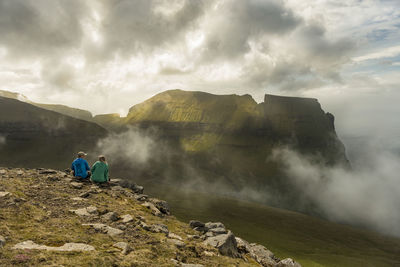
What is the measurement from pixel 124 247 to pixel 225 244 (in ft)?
24.3

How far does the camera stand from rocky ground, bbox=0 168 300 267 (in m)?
10.8

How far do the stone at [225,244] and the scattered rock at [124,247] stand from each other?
6510 millimetres

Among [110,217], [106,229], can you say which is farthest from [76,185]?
[106,229]

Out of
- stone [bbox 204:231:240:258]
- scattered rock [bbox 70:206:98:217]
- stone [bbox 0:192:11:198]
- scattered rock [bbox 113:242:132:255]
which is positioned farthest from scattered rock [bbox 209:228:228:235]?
stone [bbox 0:192:11:198]

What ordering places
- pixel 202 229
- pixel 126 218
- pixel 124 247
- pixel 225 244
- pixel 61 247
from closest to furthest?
pixel 61 247 → pixel 124 247 → pixel 225 244 → pixel 126 218 → pixel 202 229

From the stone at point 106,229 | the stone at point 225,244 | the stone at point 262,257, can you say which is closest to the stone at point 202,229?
the stone at point 225,244

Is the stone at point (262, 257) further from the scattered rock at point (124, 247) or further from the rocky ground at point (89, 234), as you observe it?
the scattered rock at point (124, 247)

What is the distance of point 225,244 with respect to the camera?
17.1m

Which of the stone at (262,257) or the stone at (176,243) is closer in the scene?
the stone at (176,243)

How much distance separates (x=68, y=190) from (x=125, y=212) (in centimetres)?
653

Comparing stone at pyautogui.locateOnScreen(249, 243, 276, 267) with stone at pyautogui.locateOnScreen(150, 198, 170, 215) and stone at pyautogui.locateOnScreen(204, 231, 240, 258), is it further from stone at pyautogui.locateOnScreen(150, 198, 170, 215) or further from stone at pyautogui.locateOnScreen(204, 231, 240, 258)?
stone at pyautogui.locateOnScreen(150, 198, 170, 215)

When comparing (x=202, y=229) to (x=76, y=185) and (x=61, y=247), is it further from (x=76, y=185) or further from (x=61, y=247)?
(x=61, y=247)

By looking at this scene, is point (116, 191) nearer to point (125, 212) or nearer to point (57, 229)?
point (125, 212)

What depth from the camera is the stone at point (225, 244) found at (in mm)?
16719
